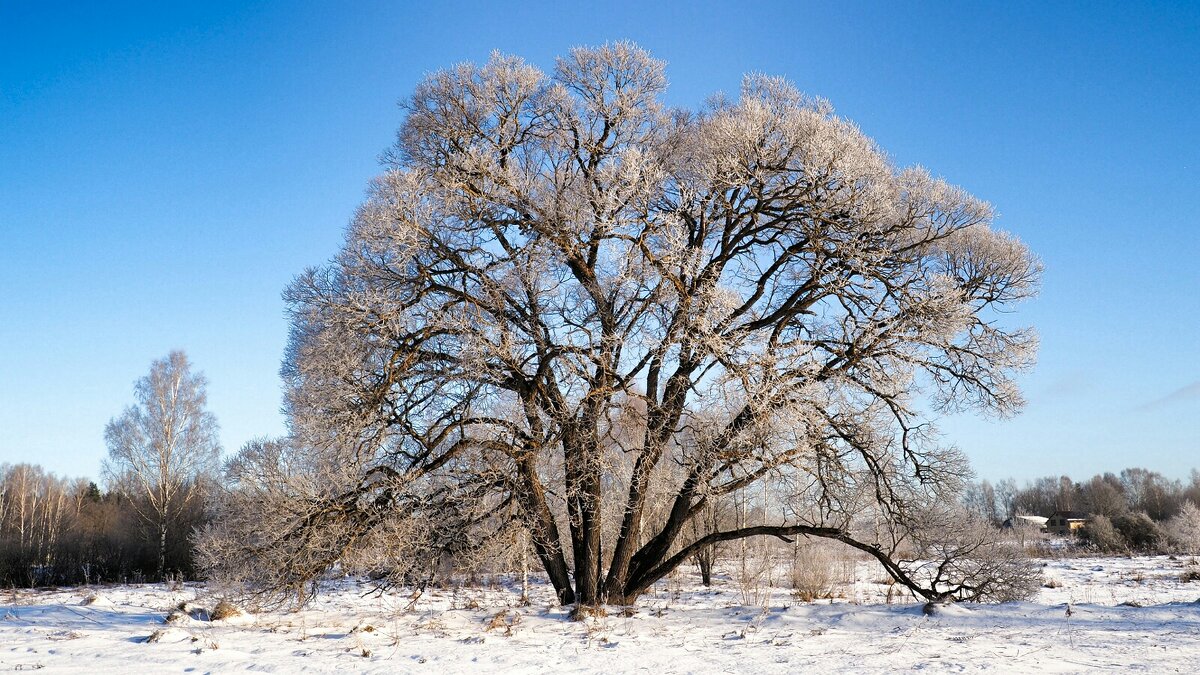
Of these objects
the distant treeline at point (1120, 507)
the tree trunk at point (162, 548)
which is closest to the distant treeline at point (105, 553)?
the tree trunk at point (162, 548)

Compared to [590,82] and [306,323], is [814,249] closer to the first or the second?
[590,82]

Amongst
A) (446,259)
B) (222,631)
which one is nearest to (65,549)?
(222,631)

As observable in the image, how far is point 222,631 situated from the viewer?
896cm

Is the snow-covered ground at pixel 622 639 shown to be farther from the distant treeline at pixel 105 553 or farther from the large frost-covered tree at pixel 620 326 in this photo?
the distant treeline at pixel 105 553

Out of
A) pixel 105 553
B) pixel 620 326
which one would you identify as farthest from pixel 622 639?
pixel 105 553

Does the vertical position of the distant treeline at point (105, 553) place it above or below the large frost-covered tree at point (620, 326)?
below

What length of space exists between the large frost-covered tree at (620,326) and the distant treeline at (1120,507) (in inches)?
111

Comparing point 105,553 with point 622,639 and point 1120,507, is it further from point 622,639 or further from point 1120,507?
point 1120,507

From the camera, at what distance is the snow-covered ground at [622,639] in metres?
6.81

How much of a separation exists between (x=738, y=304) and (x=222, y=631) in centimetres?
741

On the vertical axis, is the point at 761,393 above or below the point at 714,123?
below

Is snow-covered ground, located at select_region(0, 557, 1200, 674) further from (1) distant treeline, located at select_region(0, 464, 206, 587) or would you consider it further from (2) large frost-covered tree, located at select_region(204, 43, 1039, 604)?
(1) distant treeline, located at select_region(0, 464, 206, 587)

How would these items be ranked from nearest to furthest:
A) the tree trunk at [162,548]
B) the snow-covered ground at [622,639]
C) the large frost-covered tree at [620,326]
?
the snow-covered ground at [622,639] → the large frost-covered tree at [620,326] → the tree trunk at [162,548]

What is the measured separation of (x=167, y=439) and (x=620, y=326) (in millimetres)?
23557
